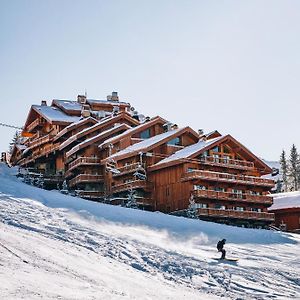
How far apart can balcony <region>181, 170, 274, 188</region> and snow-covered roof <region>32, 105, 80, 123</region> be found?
2196 centimetres

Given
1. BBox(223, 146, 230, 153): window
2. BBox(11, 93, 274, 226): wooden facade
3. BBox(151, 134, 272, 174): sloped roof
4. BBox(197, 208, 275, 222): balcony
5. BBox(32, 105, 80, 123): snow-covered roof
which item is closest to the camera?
BBox(197, 208, 275, 222): balcony

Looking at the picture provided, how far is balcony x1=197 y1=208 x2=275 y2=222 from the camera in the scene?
47094 millimetres

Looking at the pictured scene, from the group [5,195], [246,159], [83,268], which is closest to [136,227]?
[5,195]

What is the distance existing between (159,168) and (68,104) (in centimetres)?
2557

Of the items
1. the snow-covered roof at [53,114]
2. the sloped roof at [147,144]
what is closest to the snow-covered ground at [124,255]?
the sloped roof at [147,144]

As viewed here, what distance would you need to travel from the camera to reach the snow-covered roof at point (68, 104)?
229 ft

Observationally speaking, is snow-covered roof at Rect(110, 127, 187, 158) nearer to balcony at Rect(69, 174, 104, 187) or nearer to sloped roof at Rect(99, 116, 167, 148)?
sloped roof at Rect(99, 116, 167, 148)

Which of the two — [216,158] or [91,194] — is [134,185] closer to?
[91,194]

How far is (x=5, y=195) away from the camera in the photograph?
34.8m

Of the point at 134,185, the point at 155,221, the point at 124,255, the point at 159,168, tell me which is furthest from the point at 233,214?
the point at 124,255

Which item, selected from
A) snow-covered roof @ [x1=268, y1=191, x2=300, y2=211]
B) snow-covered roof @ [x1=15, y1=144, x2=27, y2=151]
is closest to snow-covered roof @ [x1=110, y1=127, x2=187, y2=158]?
snow-covered roof @ [x1=268, y1=191, x2=300, y2=211]

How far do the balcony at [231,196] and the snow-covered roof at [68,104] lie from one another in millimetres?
27392

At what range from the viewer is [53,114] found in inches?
2648

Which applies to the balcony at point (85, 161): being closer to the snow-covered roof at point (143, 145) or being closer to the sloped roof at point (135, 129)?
the sloped roof at point (135, 129)
